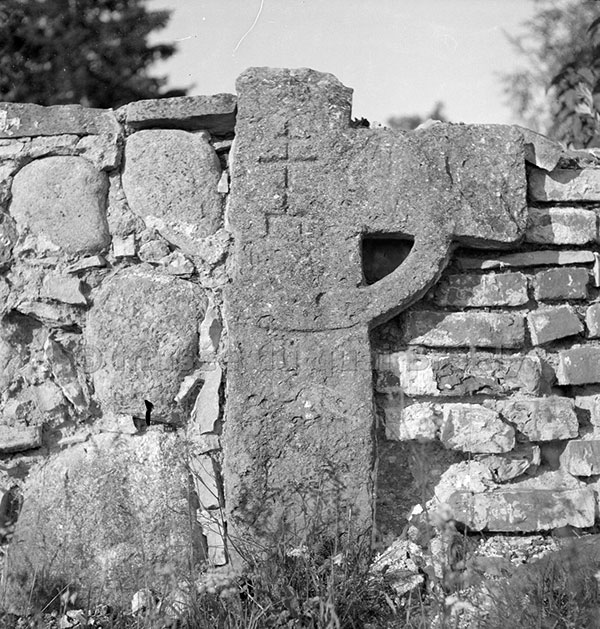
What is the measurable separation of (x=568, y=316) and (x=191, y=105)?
1526 mm

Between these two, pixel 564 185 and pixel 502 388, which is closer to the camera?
pixel 502 388

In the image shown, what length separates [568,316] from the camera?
9.28 ft

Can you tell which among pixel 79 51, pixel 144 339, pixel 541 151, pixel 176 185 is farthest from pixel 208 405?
pixel 79 51

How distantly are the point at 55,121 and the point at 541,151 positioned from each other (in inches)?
70.1

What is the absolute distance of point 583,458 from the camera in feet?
9.03

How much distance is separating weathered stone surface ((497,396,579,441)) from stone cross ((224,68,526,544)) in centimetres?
50

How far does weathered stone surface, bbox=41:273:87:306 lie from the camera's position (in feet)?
9.39

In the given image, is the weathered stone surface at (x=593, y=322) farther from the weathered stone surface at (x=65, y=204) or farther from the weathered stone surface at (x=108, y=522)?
the weathered stone surface at (x=65, y=204)

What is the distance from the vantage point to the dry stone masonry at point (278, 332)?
8.71ft

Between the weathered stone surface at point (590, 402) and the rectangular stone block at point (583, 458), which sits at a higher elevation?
the weathered stone surface at point (590, 402)

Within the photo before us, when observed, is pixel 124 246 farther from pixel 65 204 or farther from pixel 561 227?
pixel 561 227

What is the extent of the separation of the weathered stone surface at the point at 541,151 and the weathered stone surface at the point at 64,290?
66.0 inches

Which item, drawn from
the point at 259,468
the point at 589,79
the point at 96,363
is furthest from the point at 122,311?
the point at 589,79

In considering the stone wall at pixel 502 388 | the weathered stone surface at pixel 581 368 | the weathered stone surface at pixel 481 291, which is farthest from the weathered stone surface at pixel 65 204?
the weathered stone surface at pixel 581 368
